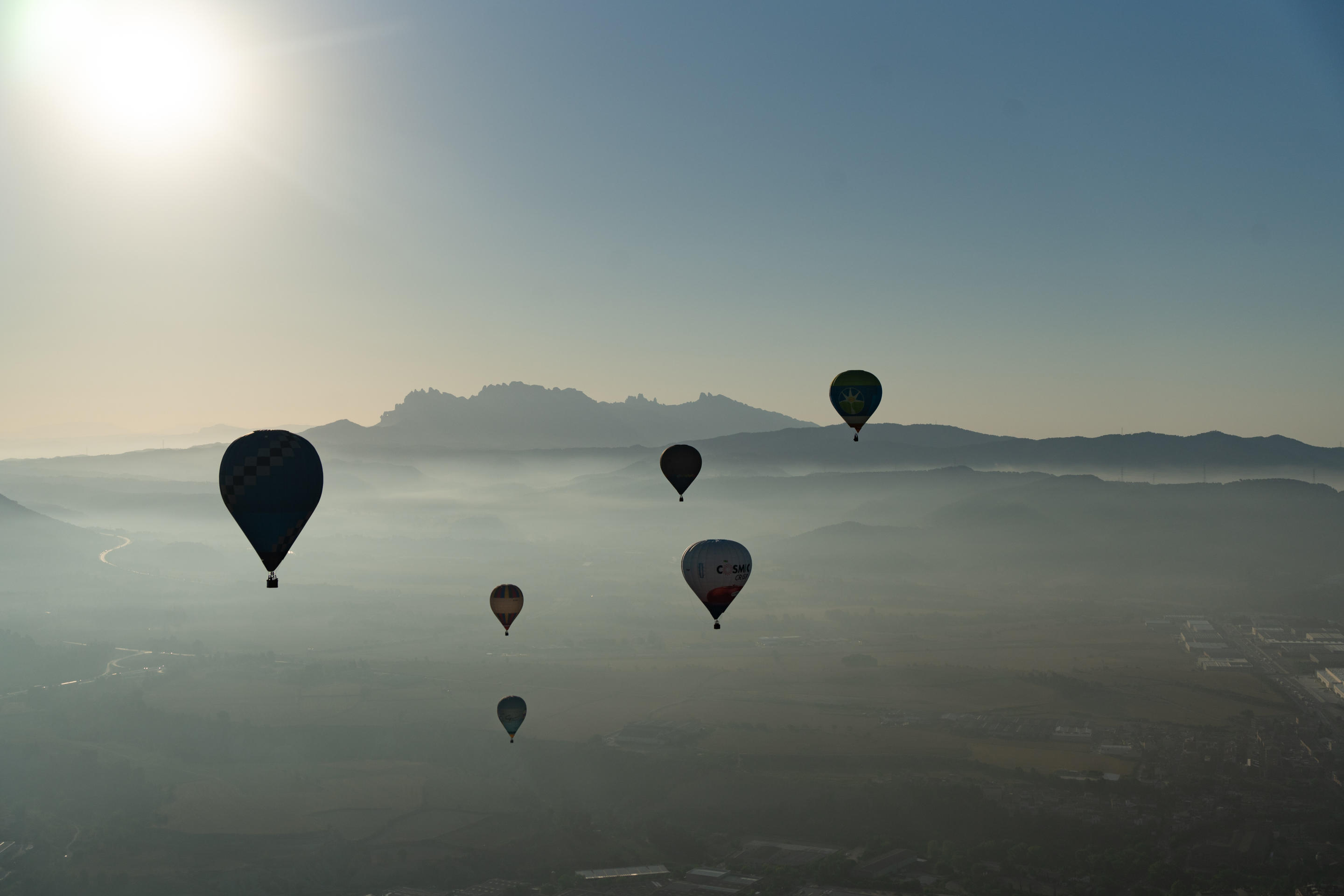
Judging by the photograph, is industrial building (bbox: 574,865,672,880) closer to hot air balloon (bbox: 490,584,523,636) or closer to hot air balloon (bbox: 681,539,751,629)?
hot air balloon (bbox: 681,539,751,629)

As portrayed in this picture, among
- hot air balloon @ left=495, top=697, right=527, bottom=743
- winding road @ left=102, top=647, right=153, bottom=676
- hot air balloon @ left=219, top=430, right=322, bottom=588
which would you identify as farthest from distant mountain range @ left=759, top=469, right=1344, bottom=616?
hot air balloon @ left=219, top=430, right=322, bottom=588

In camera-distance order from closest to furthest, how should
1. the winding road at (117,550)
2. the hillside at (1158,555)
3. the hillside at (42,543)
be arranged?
the hillside at (1158,555) < the hillside at (42,543) < the winding road at (117,550)

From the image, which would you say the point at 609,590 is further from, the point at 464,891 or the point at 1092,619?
the point at 464,891

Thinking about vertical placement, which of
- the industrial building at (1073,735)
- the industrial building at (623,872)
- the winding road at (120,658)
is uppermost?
the industrial building at (1073,735)

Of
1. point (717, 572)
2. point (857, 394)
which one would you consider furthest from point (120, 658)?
point (857, 394)

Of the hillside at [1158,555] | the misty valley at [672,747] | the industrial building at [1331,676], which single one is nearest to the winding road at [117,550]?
the misty valley at [672,747]

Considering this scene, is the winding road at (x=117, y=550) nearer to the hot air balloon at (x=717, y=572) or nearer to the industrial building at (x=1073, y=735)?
the hot air balloon at (x=717, y=572)

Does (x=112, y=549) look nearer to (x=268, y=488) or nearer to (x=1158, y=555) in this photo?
(x=268, y=488)
